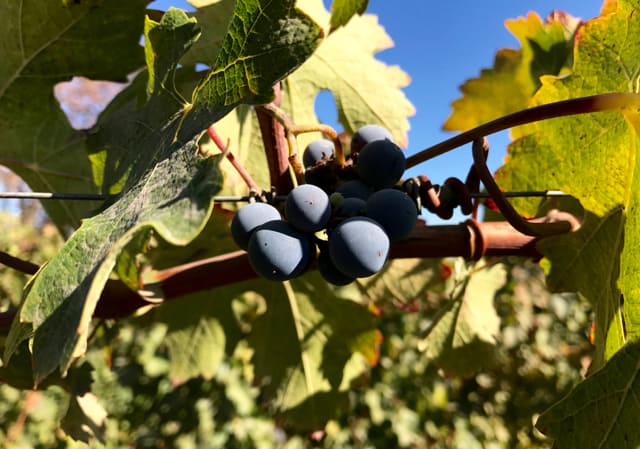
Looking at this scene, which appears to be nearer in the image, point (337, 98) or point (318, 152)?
point (318, 152)

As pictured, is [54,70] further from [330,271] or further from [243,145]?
[330,271]

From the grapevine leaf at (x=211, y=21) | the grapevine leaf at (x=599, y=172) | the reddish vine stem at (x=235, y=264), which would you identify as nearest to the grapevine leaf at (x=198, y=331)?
the reddish vine stem at (x=235, y=264)

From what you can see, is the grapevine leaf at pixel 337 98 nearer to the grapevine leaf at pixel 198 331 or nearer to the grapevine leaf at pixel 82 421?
the grapevine leaf at pixel 198 331

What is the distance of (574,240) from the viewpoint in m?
0.98

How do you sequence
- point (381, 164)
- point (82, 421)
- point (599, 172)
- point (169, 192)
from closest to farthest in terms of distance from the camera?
point (169, 192), point (381, 164), point (599, 172), point (82, 421)

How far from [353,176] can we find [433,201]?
0.15 m

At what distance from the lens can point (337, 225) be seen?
0.75 metres

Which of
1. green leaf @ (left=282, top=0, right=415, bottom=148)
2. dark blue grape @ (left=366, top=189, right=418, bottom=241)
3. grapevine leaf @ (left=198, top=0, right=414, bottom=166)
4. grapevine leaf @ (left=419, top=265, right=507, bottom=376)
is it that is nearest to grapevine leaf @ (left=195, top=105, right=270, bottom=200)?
grapevine leaf @ (left=198, top=0, right=414, bottom=166)

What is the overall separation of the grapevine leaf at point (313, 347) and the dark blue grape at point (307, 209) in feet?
2.44

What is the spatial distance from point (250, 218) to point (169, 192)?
18cm

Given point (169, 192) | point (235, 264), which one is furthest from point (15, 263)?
point (169, 192)

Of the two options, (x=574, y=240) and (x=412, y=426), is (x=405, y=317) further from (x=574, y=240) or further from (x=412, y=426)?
(x=574, y=240)

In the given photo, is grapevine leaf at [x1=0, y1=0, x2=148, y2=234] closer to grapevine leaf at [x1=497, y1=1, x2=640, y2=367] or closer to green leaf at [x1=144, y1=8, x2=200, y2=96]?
green leaf at [x1=144, y1=8, x2=200, y2=96]

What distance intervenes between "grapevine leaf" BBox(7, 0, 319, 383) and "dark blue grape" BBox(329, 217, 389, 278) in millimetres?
213
